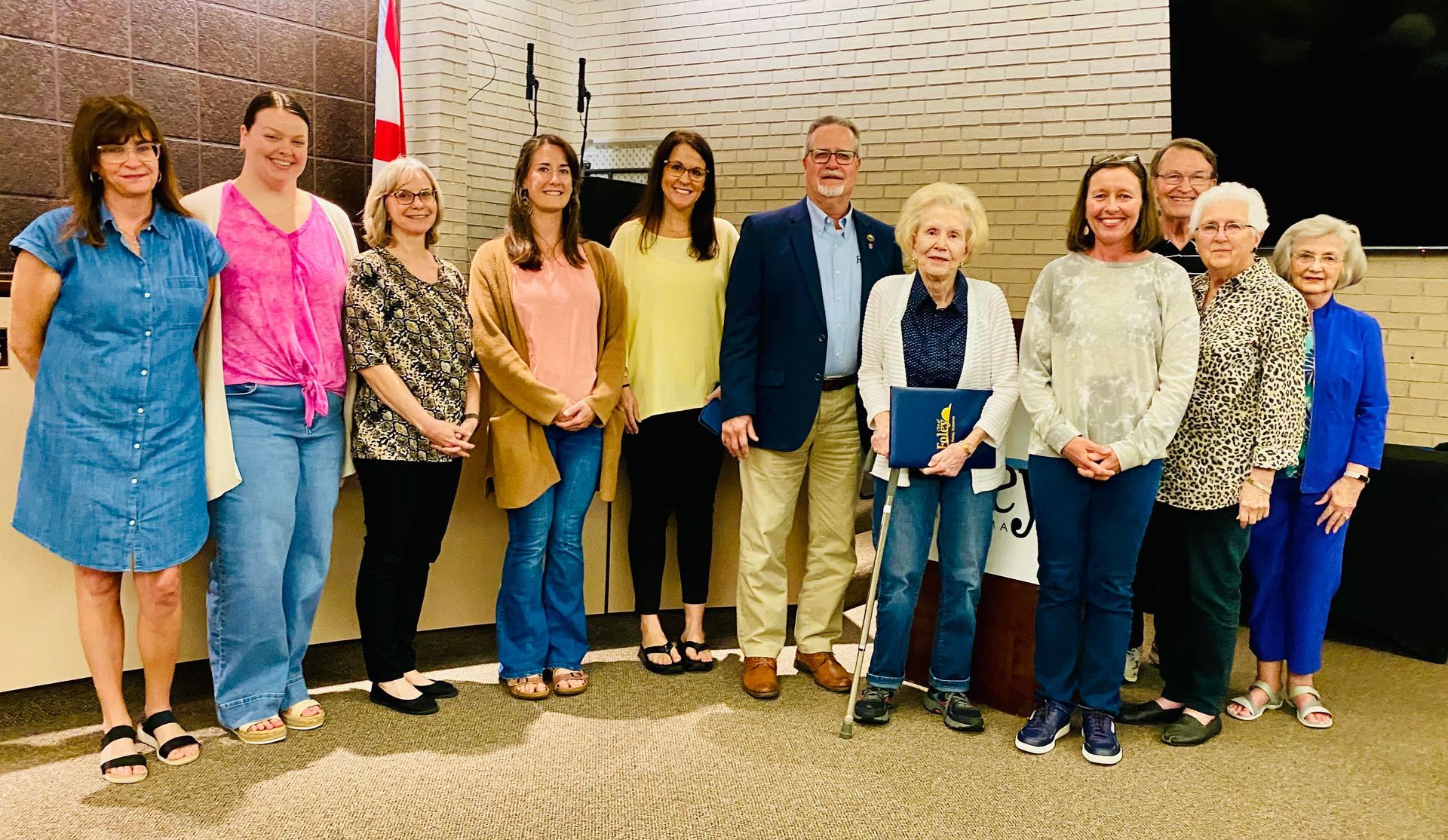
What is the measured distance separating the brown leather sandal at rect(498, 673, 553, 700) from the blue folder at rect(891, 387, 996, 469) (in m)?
1.26

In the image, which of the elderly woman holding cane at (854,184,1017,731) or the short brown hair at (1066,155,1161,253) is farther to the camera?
the elderly woman holding cane at (854,184,1017,731)

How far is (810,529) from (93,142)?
2.20 metres

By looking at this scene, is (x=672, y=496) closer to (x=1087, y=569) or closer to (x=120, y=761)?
(x=1087, y=569)

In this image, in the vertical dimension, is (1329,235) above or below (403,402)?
above

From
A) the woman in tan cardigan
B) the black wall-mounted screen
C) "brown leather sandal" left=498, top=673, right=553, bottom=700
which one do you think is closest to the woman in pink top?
the woman in tan cardigan

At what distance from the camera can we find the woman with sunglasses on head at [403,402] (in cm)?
283

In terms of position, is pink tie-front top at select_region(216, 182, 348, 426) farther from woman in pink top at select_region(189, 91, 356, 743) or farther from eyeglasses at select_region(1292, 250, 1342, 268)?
eyeglasses at select_region(1292, 250, 1342, 268)

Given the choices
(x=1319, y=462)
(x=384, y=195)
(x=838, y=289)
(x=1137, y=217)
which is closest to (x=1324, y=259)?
(x=1319, y=462)

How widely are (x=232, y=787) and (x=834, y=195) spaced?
2.30 m

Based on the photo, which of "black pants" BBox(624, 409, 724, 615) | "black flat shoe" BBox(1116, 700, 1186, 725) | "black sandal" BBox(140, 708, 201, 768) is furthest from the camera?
"black pants" BBox(624, 409, 724, 615)

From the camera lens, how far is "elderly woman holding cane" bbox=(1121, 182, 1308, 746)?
111 inches

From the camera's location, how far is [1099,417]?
2742mm

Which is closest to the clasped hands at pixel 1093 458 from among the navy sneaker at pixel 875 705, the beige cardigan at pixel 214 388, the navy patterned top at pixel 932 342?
the navy patterned top at pixel 932 342

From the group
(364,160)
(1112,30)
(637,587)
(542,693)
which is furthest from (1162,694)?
(364,160)
